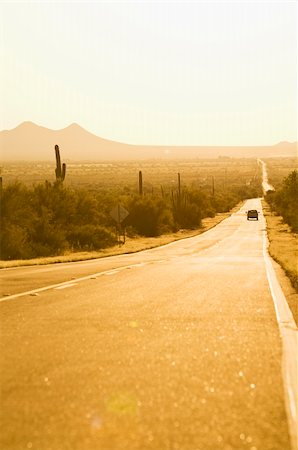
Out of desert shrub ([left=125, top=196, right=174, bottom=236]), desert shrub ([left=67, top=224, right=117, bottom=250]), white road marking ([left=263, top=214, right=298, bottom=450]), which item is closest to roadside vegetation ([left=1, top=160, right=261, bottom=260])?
desert shrub ([left=67, top=224, right=117, bottom=250])

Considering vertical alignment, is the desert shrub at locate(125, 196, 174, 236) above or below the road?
below

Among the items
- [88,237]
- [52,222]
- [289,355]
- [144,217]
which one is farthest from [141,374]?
[144,217]

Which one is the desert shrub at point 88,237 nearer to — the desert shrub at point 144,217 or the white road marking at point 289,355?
the desert shrub at point 144,217

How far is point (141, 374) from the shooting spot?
6.21m

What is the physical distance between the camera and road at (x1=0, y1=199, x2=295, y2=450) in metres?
4.55

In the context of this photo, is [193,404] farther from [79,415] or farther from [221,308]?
[221,308]

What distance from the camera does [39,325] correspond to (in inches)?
347

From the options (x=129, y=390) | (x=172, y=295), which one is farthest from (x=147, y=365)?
(x=172, y=295)

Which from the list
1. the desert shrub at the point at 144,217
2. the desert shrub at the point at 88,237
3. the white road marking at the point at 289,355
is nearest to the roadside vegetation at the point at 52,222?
the desert shrub at the point at 88,237

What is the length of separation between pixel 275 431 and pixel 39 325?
4.73 meters

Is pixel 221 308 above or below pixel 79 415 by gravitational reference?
below

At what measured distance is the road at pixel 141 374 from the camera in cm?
455

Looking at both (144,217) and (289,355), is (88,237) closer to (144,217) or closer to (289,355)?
(144,217)

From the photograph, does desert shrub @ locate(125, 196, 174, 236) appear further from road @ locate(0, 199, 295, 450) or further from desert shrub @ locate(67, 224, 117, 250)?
road @ locate(0, 199, 295, 450)
